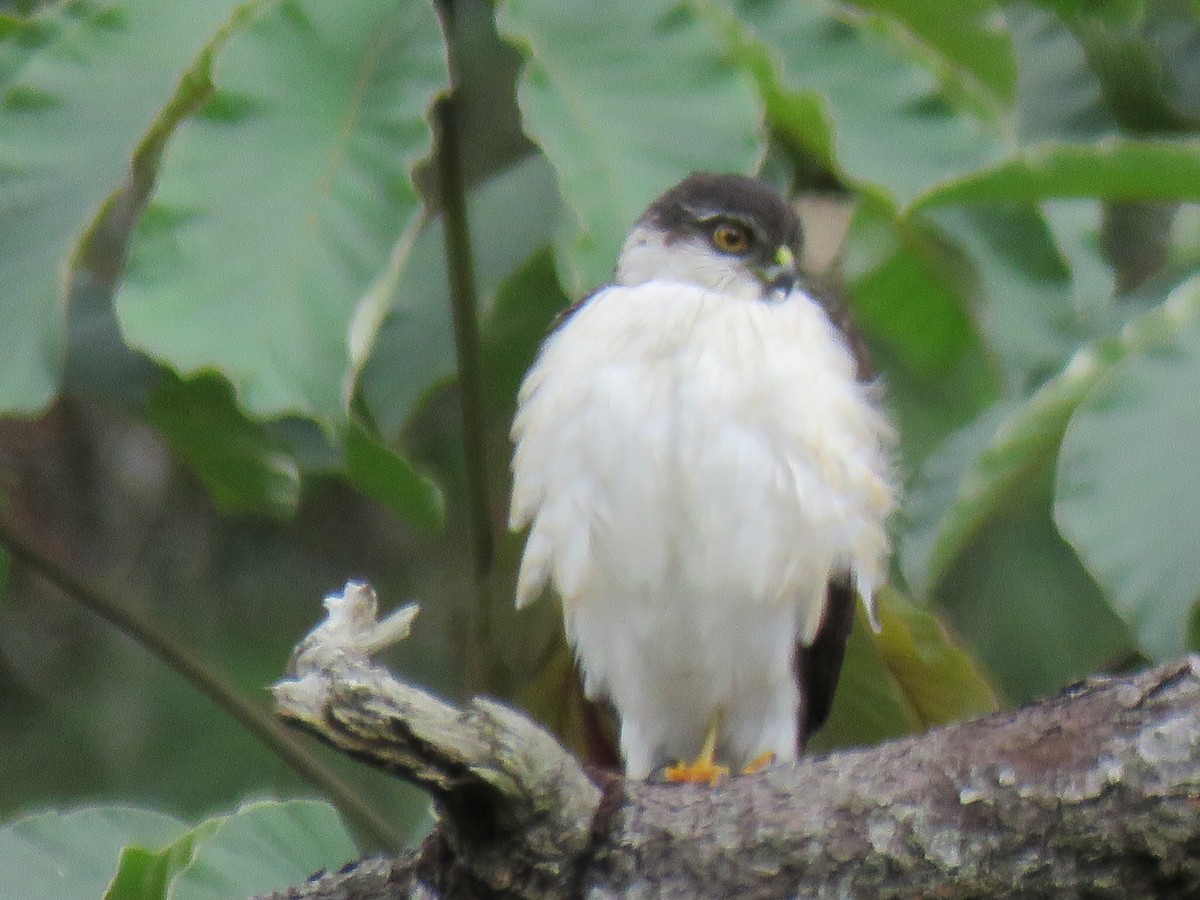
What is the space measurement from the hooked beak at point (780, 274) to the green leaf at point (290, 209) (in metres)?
0.85

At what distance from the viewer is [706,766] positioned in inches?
138

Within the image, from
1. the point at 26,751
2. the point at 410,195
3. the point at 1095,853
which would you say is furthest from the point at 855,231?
the point at 26,751

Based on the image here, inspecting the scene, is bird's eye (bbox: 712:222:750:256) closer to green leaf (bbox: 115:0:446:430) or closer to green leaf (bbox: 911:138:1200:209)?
green leaf (bbox: 911:138:1200:209)

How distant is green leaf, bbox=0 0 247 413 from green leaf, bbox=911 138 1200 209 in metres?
1.23

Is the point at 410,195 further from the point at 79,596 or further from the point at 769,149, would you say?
the point at 79,596

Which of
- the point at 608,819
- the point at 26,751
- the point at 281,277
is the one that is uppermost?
the point at 281,277

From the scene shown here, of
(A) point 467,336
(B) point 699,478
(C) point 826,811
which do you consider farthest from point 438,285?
Answer: (C) point 826,811

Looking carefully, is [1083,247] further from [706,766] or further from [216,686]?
[216,686]

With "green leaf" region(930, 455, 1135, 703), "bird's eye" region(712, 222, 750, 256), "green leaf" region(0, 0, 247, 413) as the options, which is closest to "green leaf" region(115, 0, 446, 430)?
"green leaf" region(0, 0, 247, 413)

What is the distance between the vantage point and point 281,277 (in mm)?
2836

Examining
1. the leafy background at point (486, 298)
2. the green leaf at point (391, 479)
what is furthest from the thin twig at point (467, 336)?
the green leaf at point (391, 479)

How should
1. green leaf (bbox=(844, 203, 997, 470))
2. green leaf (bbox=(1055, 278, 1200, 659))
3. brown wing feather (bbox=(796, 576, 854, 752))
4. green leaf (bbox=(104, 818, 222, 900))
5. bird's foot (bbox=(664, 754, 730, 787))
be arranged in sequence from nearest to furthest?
green leaf (bbox=(104, 818, 222, 900)), green leaf (bbox=(1055, 278, 1200, 659)), bird's foot (bbox=(664, 754, 730, 787)), brown wing feather (bbox=(796, 576, 854, 752)), green leaf (bbox=(844, 203, 997, 470))

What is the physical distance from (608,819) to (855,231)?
1.81m

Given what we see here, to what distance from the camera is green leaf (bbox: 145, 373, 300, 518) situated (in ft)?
11.8
